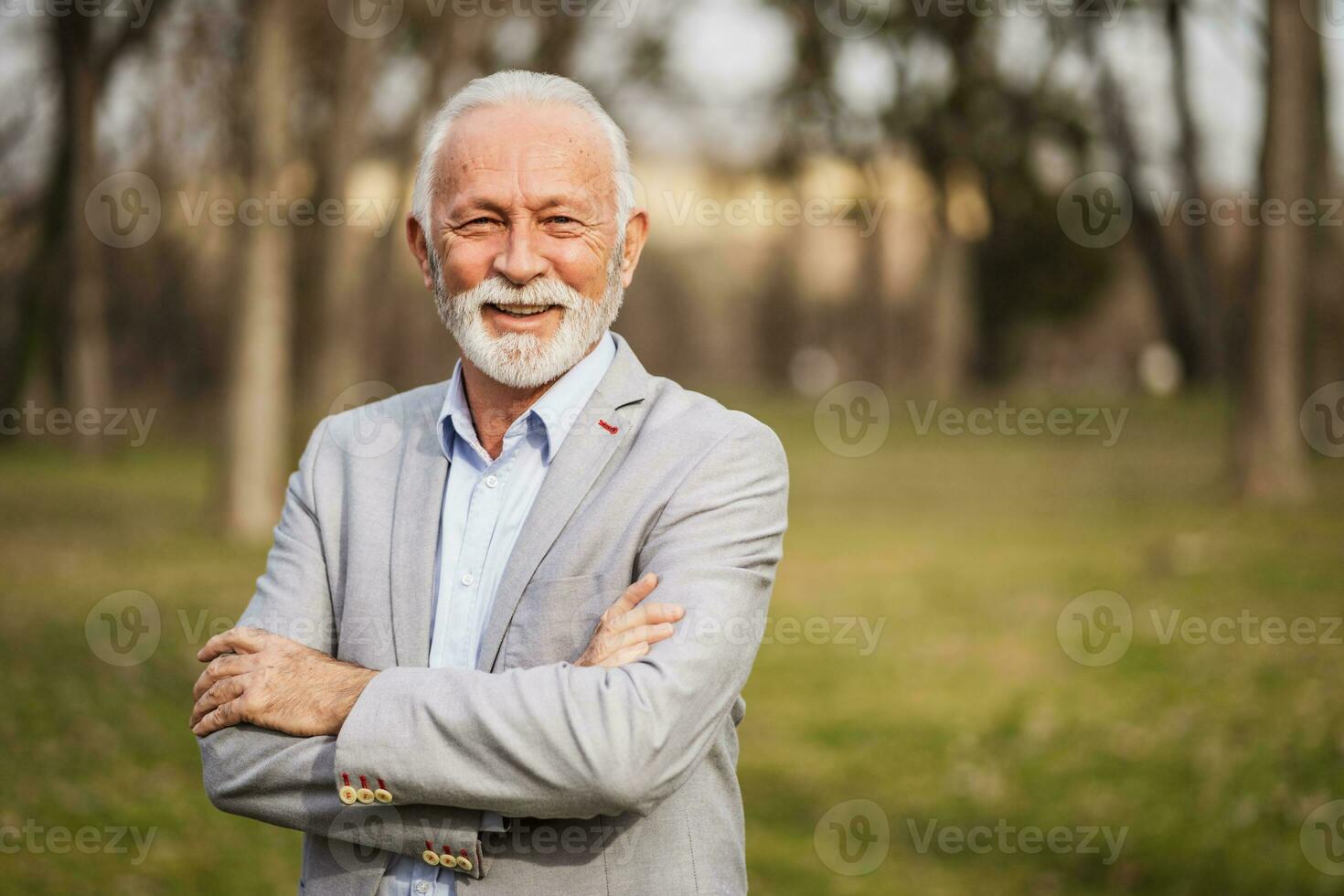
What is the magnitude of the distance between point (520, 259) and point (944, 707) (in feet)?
19.9

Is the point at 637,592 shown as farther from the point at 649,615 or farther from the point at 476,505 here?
the point at 476,505

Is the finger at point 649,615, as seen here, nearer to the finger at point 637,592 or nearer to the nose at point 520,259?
the finger at point 637,592

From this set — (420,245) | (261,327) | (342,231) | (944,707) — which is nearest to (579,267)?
(420,245)

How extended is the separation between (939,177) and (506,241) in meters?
25.9

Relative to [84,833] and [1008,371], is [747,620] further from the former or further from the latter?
[1008,371]

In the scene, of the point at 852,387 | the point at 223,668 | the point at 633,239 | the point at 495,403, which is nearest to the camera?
the point at 223,668

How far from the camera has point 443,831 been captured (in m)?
2.27

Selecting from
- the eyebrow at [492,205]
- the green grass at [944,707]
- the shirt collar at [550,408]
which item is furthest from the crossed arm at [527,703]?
the green grass at [944,707]

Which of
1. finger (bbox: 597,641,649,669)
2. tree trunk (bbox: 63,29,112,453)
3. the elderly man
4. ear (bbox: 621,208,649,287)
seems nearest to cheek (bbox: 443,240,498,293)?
the elderly man

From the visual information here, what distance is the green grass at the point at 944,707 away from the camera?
5723 millimetres

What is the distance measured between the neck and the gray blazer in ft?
0.35

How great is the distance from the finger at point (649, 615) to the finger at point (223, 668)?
0.71 meters

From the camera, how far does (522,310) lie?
2.60 m

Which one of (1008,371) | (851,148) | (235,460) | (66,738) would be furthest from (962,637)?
(1008,371)
